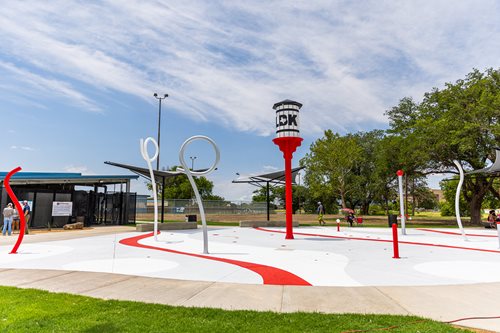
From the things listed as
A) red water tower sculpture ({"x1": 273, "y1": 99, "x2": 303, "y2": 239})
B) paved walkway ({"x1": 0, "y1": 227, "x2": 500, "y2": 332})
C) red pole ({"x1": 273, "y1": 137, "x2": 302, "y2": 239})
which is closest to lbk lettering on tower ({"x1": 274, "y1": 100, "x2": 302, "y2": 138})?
red water tower sculpture ({"x1": 273, "y1": 99, "x2": 303, "y2": 239})

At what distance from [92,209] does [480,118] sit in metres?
34.3

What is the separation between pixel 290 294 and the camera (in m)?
5.85

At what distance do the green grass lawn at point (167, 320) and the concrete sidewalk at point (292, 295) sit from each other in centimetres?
43

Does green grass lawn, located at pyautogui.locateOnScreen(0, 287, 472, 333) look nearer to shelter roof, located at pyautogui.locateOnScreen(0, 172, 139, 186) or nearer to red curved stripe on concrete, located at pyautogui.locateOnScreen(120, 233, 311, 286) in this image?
red curved stripe on concrete, located at pyautogui.locateOnScreen(120, 233, 311, 286)

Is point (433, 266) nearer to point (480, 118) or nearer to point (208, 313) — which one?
point (208, 313)

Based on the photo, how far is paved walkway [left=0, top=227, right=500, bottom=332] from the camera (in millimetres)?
4965

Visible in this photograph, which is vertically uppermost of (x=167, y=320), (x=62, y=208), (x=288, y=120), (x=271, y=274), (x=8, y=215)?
(x=288, y=120)

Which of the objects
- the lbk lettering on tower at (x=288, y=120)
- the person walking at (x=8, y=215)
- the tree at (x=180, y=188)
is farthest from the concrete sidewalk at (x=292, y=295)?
the tree at (x=180, y=188)

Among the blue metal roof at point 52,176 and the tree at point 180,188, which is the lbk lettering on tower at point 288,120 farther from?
the tree at point 180,188

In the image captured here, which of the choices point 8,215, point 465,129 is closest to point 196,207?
point 8,215

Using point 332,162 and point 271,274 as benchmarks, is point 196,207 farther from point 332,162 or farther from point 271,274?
point 271,274

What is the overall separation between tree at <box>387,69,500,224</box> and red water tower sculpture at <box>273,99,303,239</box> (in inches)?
706

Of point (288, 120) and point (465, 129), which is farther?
point (465, 129)

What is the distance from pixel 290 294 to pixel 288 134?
38.0 feet
